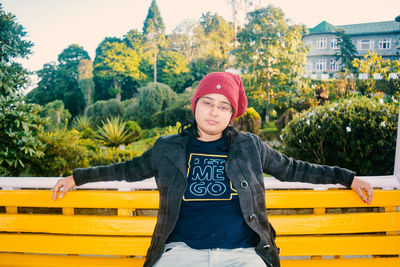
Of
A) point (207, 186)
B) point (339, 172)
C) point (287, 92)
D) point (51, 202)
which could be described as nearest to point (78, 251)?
point (51, 202)

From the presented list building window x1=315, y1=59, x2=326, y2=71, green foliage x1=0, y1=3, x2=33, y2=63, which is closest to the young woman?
green foliage x1=0, y1=3, x2=33, y2=63

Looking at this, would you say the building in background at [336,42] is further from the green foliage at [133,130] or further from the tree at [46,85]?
the tree at [46,85]

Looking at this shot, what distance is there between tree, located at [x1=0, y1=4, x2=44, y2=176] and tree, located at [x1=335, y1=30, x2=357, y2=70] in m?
5.03

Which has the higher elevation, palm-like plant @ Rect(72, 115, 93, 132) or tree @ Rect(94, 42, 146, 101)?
tree @ Rect(94, 42, 146, 101)

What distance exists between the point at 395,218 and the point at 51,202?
2062mm

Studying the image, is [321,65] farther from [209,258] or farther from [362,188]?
[209,258]

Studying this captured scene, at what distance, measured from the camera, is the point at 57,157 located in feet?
15.7

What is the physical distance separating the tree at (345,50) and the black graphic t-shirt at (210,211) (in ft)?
15.2

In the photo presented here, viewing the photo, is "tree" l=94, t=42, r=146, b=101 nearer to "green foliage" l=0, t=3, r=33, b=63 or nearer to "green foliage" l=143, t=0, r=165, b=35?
"green foliage" l=143, t=0, r=165, b=35

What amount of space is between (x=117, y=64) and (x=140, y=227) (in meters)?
6.82

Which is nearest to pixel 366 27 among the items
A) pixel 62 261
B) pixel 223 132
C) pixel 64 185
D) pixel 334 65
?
pixel 334 65

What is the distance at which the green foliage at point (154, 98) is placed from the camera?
816cm

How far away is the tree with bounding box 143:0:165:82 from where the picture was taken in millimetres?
6923

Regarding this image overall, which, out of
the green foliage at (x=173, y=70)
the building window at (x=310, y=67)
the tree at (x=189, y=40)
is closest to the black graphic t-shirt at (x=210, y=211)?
the building window at (x=310, y=67)
